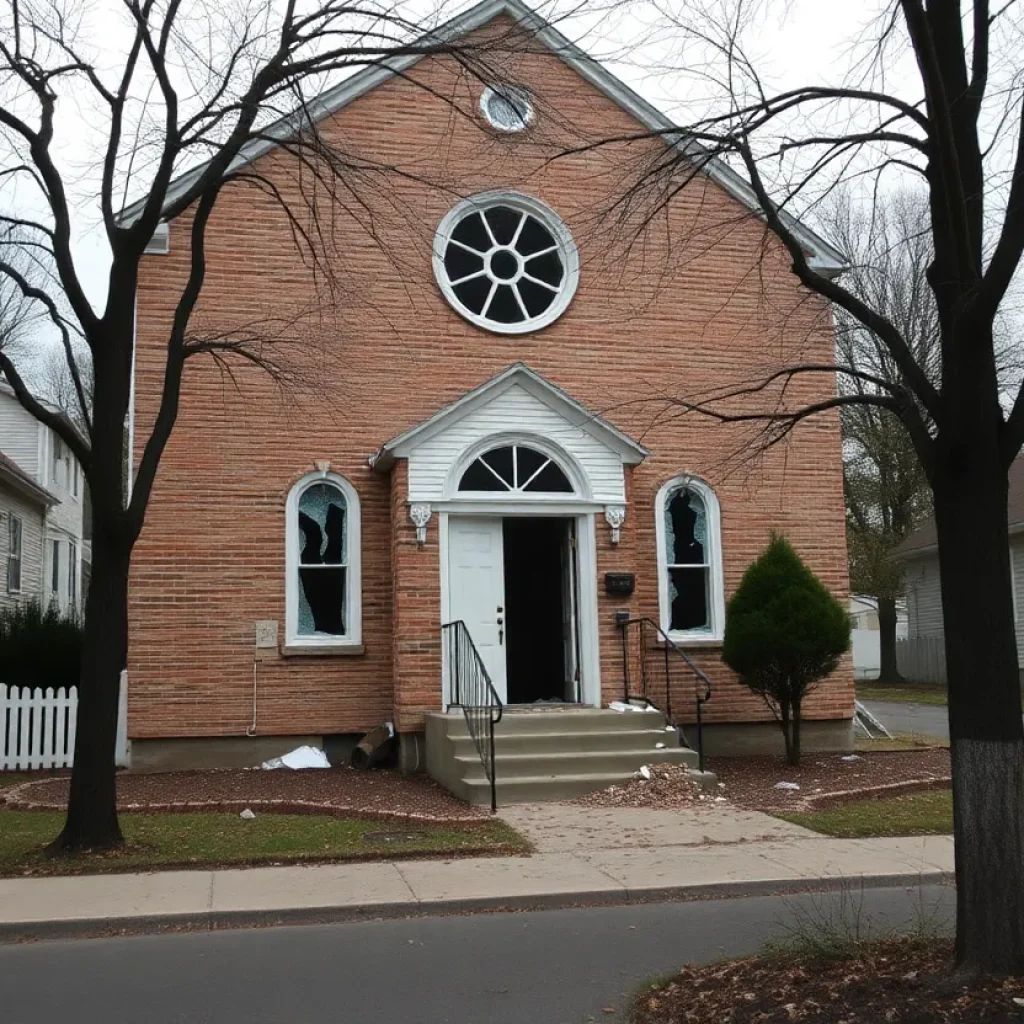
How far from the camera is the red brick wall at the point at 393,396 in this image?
13734 millimetres

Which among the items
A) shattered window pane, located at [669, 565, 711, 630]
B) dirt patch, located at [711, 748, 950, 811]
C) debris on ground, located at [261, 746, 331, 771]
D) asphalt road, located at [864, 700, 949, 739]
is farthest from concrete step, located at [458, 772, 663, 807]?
asphalt road, located at [864, 700, 949, 739]

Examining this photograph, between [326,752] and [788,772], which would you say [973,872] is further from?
[326,752]

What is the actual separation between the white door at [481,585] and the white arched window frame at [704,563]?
2290 mm

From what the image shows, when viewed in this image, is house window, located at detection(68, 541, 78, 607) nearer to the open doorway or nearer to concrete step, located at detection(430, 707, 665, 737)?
the open doorway

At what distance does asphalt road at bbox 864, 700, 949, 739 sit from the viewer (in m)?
20.2

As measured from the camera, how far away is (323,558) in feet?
47.1

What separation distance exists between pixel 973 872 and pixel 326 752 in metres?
9.93

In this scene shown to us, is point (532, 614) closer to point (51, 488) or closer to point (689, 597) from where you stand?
point (689, 597)

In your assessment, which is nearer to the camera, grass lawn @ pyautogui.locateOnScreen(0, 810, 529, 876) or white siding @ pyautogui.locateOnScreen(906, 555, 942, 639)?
grass lawn @ pyautogui.locateOnScreen(0, 810, 529, 876)

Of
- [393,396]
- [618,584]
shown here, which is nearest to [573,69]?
[393,396]

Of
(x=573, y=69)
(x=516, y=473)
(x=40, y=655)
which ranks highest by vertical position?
(x=573, y=69)

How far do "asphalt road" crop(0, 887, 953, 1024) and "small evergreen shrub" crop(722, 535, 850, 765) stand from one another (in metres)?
5.36

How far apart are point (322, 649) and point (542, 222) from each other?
634 cm

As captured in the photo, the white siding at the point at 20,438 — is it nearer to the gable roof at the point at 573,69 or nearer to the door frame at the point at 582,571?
the gable roof at the point at 573,69
